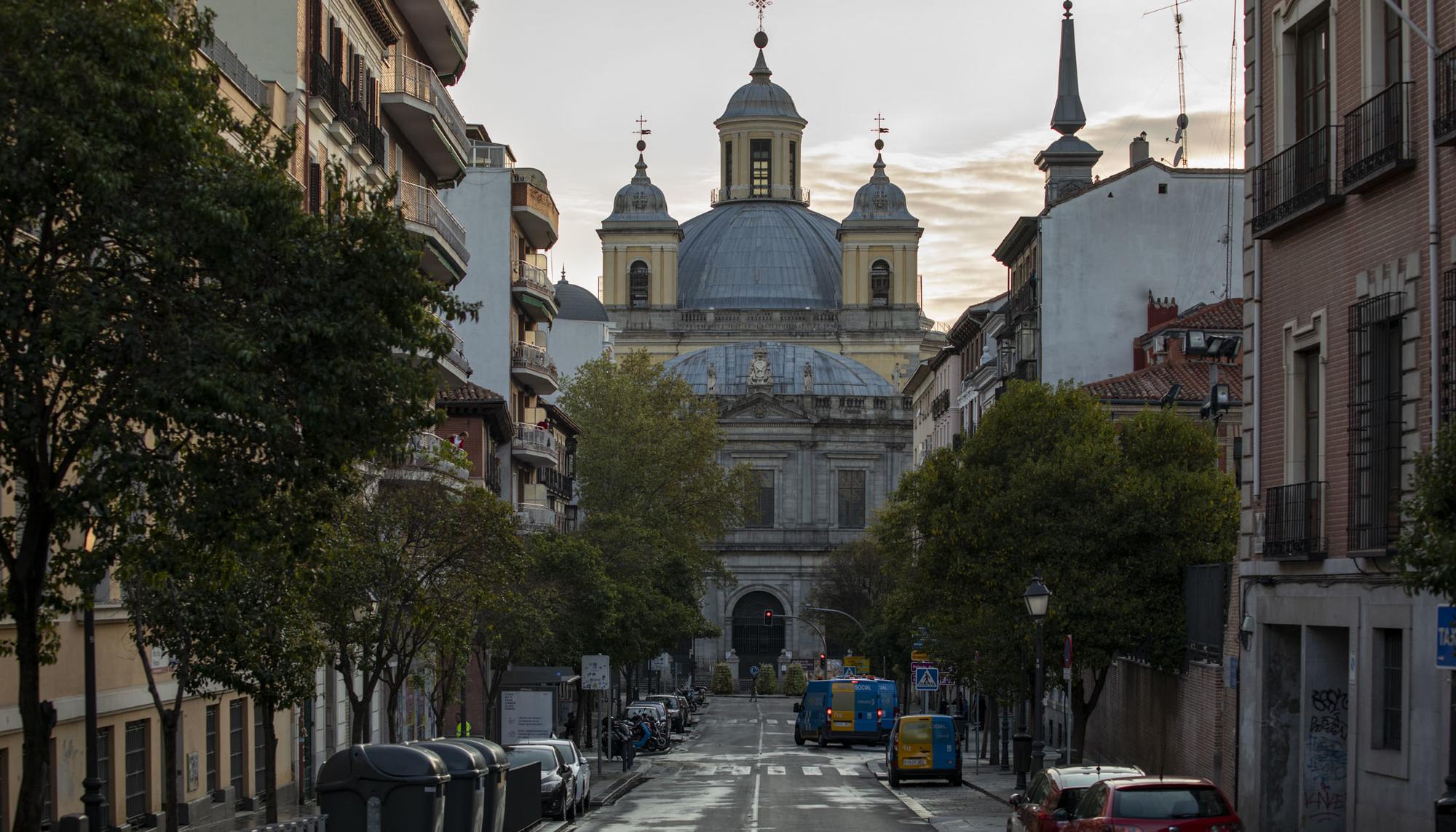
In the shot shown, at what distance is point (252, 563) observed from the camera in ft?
77.0

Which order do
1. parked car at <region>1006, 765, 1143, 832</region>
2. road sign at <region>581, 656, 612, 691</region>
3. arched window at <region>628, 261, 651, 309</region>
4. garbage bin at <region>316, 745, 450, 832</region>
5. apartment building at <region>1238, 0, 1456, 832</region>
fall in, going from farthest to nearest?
arched window at <region>628, 261, 651, 309</region> → road sign at <region>581, 656, 612, 691</region> → garbage bin at <region>316, 745, 450, 832</region> → parked car at <region>1006, 765, 1143, 832</region> → apartment building at <region>1238, 0, 1456, 832</region>

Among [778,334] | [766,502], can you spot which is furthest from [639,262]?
[766,502]

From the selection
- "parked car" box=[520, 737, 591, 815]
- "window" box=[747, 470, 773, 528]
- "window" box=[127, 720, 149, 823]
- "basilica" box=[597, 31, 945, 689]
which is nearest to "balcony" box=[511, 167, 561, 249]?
"parked car" box=[520, 737, 591, 815]

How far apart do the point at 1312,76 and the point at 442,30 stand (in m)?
23.1

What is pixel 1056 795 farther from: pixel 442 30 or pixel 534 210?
pixel 534 210

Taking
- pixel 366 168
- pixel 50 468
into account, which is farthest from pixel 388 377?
pixel 366 168

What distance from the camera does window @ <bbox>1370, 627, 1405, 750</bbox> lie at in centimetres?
2200

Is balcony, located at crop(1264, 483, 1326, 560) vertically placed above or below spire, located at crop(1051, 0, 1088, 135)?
below

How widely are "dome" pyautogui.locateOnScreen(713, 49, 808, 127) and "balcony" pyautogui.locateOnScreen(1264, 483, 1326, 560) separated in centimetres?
13754

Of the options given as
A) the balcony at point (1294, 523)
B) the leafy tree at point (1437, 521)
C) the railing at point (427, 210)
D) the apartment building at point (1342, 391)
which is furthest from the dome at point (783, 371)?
the leafy tree at point (1437, 521)

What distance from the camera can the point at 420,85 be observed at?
4284 cm

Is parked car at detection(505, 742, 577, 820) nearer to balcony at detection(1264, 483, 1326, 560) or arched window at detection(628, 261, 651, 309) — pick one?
balcony at detection(1264, 483, 1326, 560)

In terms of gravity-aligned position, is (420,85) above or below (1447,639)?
above

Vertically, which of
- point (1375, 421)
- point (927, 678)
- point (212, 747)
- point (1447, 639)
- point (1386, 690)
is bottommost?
point (927, 678)
